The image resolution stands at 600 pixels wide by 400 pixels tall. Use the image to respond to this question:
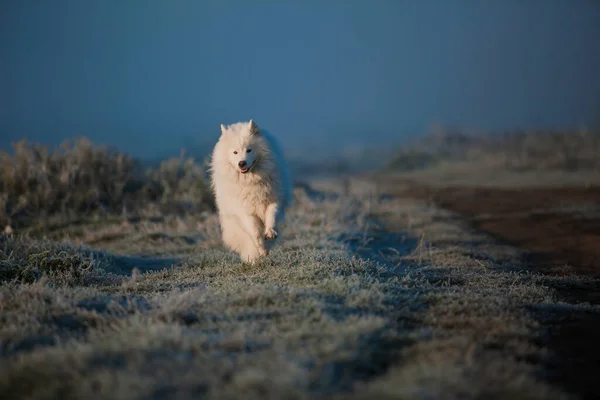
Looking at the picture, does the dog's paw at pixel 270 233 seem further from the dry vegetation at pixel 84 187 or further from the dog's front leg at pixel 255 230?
the dry vegetation at pixel 84 187

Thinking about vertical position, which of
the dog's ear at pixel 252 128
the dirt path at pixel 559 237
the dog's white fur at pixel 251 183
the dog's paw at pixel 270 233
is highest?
the dog's ear at pixel 252 128

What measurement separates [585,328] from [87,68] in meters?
114

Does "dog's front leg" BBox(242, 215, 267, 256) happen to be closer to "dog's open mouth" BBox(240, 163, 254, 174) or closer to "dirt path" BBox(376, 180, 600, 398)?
"dog's open mouth" BBox(240, 163, 254, 174)

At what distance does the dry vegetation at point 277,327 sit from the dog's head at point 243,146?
3.83 feet

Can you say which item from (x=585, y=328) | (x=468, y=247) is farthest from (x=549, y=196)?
(x=585, y=328)

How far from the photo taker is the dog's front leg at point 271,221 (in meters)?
5.88

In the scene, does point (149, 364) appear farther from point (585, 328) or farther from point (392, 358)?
point (585, 328)

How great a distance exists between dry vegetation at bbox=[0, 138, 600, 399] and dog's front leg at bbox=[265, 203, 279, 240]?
0.38 meters

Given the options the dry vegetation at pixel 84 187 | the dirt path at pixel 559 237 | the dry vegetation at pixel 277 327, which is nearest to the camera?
the dry vegetation at pixel 277 327

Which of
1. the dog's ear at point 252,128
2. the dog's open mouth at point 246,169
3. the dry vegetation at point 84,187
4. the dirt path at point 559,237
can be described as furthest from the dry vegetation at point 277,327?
the dry vegetation at point 84,187

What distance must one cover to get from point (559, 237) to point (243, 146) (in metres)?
6.03

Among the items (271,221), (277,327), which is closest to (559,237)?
(271,221)

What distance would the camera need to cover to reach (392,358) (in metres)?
3.48

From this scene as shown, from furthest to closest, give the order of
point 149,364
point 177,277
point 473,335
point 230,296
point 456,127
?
point 456,127 → point 177,277 → point 230,296 → point 473,335 → point 149,364
